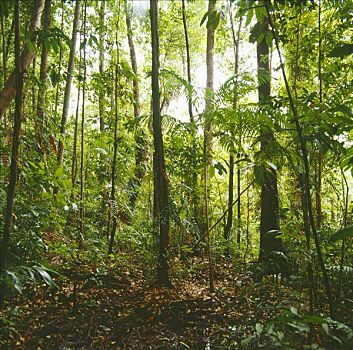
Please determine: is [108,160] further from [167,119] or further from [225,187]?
[225,187]

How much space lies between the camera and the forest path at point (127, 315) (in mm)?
3385

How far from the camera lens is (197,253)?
7316 millimetres

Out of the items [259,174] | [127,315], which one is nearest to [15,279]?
[259,174]

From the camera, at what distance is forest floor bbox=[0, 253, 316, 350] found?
11.1ft

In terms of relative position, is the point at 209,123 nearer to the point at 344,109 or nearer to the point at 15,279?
the point at 344,109

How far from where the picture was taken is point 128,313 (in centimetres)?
400

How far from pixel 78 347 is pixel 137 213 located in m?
5.12

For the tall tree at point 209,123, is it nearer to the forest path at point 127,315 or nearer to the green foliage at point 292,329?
the forest path at point 127,315

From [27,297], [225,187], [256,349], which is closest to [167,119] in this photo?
[27,297]

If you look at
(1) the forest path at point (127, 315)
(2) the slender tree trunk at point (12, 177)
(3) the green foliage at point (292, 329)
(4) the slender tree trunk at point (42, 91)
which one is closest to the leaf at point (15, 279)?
(2) the slender tree trunk at point (12, 177)

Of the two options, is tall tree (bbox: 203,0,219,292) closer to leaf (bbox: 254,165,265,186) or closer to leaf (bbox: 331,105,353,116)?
leaf (bbox: 254,165,265,186)

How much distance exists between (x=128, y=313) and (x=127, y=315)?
0.06 metres

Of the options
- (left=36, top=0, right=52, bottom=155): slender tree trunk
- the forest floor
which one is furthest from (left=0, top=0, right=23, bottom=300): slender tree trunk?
the forest floor

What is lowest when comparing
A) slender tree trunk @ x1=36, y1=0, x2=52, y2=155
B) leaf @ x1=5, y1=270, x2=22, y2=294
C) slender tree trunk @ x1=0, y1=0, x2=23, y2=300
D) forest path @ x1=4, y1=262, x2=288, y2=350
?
forest path @ x1=4, y1=262, x2=288, y2=350
